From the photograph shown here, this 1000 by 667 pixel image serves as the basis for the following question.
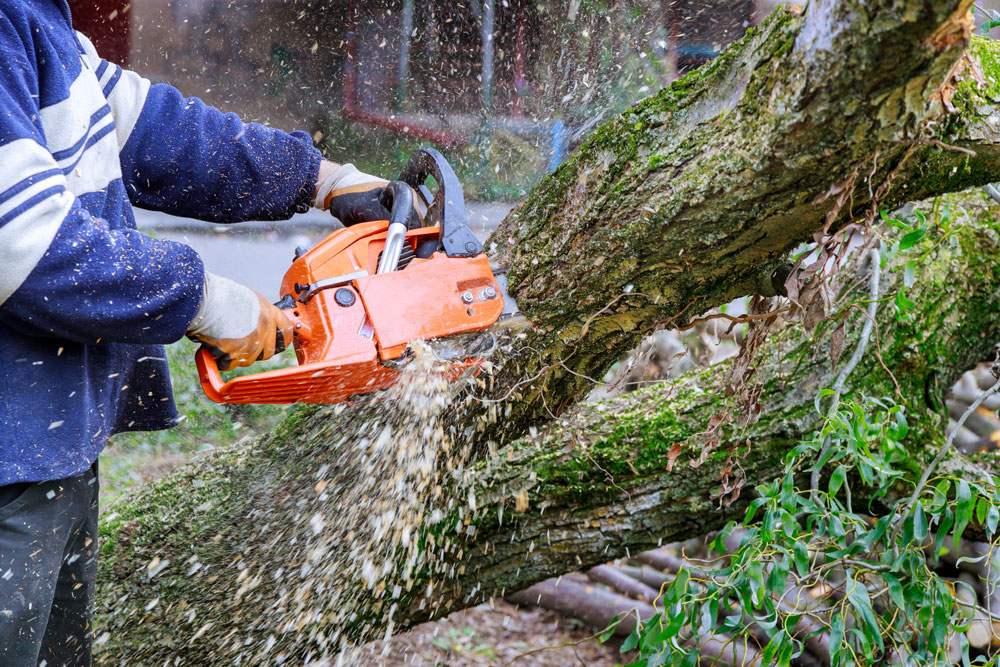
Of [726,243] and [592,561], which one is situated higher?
[726,243]

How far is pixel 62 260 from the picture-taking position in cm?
136

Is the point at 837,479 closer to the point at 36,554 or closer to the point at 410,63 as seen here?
the point at 36,554

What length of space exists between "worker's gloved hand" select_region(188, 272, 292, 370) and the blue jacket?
0.15ft

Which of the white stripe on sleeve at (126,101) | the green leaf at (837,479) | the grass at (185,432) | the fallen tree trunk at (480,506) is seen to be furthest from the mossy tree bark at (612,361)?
the grass at (185,432)

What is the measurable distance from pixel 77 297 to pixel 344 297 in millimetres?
553

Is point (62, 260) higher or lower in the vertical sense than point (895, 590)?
higher

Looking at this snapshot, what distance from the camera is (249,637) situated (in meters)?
2.08

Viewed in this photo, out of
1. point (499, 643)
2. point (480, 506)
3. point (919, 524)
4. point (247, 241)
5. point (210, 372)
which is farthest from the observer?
point (247, 241)

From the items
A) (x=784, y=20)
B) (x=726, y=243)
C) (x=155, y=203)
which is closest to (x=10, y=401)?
(x=155, y=203)

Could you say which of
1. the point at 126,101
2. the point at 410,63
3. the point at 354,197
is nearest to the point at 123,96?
the point at 126,101

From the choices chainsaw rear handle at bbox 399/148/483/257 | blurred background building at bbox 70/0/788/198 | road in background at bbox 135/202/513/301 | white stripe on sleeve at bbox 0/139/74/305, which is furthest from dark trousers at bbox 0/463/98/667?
blurred background building at bbox 70/0/788/198

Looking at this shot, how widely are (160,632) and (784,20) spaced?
2111mm

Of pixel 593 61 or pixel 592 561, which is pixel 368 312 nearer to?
pixel 592 561

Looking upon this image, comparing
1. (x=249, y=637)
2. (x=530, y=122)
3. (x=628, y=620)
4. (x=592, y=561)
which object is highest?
(x=530, y=122)
